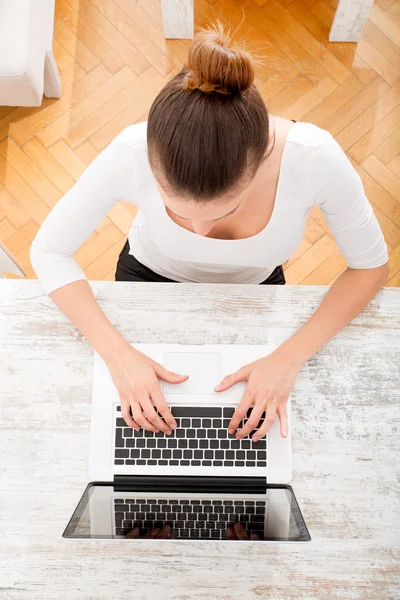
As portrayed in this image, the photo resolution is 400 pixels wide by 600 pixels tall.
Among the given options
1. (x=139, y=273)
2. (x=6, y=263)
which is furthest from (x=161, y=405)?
(x=6, y=263)

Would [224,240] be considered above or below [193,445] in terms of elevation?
above

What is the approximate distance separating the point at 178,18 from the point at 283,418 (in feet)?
5.47

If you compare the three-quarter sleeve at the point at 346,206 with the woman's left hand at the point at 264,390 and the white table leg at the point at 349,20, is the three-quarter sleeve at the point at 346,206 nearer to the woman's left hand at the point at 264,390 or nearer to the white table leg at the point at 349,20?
the woman's left hand at the point at 264,390

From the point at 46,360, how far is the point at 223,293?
0.36 metres

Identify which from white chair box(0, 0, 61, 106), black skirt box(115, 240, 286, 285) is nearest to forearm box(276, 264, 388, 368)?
black skirt box(115, 240, 286, 285)

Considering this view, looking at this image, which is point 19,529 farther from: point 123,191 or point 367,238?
point 367,238

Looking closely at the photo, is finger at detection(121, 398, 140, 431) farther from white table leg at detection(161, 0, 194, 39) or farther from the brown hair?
white table leg at detection(161, 0, 194, 39)

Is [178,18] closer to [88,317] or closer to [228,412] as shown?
[88,317]

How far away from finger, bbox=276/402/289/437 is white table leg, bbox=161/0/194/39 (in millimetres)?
1599

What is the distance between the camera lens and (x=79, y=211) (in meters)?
1.09

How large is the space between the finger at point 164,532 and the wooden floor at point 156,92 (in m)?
1.20

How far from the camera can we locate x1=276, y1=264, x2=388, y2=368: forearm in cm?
109

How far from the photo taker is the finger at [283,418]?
1.03 meters

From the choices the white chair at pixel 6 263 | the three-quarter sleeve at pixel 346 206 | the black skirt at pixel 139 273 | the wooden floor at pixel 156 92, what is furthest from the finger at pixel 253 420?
the wooden floor at pixel 156 92
